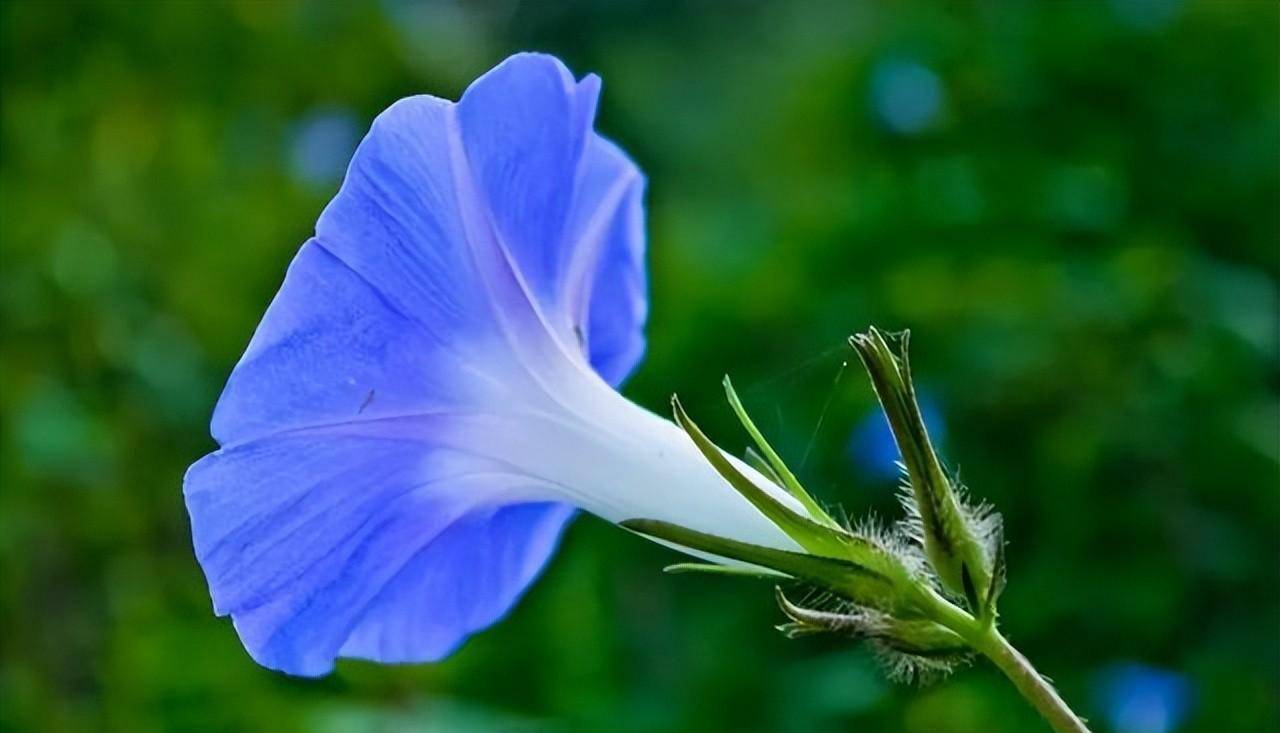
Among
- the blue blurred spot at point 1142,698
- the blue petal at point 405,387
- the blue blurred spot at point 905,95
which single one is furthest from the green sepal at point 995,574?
the blue blurred spot at point 905,95

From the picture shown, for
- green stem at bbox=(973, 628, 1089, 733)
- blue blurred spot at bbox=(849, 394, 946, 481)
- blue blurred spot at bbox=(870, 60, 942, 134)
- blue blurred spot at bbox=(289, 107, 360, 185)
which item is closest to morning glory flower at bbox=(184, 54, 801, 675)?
green stem at bbox=(973, 628, 1089, 733)

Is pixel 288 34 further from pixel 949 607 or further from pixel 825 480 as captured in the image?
pixel 949 607

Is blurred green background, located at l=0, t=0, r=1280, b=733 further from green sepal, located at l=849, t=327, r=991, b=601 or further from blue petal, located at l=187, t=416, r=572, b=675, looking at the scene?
green sepal, located at l=849, t=327, r=991, b=601

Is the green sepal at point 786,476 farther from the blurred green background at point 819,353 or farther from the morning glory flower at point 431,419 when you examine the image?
the blurred green background at point 819,353

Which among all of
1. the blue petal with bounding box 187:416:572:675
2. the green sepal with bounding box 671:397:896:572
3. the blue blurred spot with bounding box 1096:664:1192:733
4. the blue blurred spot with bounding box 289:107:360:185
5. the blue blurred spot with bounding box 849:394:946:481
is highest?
the green sepal with bounding box 671:397:896:572

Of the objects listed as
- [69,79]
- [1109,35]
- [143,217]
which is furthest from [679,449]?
[69,79]

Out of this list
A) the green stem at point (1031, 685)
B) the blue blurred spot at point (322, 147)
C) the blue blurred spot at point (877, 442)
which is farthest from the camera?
the blue blurred spot at point (322, 147)

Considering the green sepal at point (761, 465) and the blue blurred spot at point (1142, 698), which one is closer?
the green sepal at point (761, 465)
